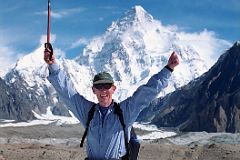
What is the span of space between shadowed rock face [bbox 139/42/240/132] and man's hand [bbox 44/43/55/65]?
343ft

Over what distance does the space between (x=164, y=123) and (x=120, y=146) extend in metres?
168

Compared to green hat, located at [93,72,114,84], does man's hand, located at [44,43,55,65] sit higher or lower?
higher

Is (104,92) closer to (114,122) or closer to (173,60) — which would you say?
(114,122)

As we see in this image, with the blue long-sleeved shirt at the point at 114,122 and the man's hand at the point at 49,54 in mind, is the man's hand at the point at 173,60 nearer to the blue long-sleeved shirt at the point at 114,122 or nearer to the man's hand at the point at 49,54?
the blue long-sleeved shirt at the point at 114,122

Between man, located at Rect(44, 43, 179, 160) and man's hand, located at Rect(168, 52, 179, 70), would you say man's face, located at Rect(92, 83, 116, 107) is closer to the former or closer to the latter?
man, located at Rect(44, 43, 179, 160)

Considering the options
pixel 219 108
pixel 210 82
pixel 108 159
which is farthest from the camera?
pixel 210 82

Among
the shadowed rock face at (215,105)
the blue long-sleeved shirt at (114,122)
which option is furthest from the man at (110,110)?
the shadowed rock face at (215,105)

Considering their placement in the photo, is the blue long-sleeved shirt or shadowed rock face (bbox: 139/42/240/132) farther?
shadowed rock face (bbox: 139/42/240/132)

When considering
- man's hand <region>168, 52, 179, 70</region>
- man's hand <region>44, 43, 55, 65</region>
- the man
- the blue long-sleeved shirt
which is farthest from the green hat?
man's hand <region>168, 52, 179, 70</region>

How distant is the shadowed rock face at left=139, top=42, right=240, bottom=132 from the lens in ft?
371

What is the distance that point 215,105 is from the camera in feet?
394

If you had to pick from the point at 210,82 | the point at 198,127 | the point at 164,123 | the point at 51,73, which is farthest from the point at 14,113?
the point at 51,73

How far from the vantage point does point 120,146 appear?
576cm

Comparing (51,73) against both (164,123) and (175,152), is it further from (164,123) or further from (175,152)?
(164,123)
